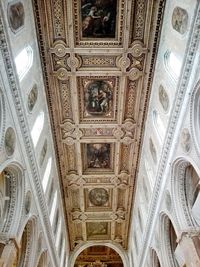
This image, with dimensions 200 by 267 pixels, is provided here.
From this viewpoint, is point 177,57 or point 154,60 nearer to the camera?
point 177,57

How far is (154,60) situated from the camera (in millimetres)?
11906

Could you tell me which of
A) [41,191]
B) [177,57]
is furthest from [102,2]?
[41,191]

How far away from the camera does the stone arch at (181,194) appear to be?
10.2 metres

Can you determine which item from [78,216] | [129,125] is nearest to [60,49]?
[129,125]

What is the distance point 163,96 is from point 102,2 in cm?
460

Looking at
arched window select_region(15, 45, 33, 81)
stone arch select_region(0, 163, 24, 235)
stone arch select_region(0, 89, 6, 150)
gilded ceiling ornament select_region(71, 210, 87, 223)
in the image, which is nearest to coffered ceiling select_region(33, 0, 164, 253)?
arched window select_region(15, 45, 33, 81)

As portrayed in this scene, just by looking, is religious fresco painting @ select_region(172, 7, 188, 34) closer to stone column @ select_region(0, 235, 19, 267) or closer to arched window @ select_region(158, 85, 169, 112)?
arched window @ select_region(158, 85, 169, 112)

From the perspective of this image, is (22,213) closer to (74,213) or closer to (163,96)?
(163,96)

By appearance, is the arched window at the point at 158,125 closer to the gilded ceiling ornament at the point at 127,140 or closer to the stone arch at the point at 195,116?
the gilded ceiling ornament at the point at 127,140

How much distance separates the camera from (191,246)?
934 cm

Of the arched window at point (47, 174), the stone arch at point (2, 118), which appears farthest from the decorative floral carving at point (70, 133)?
the stone arch at point (2, 118)

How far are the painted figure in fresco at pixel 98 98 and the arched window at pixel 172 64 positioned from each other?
3449 mm

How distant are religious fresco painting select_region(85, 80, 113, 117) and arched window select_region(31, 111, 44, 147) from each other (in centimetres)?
254

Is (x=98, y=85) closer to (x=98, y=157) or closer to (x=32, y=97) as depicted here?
(x=32, y=97)
